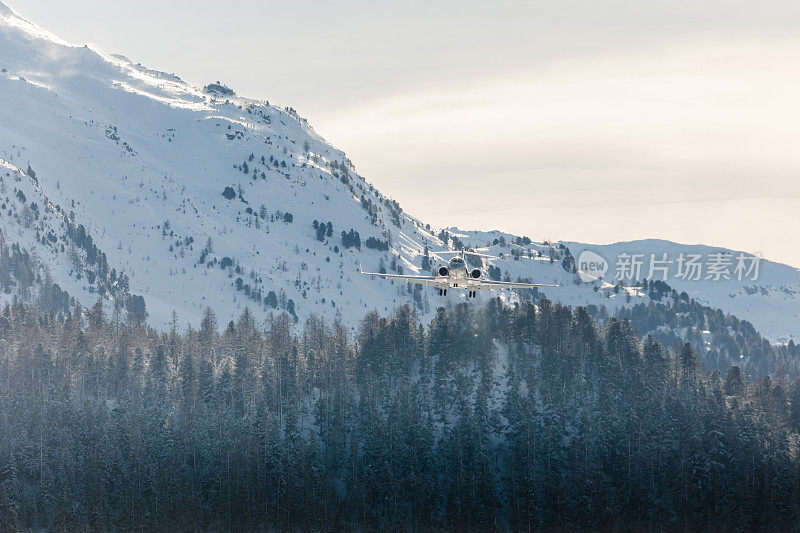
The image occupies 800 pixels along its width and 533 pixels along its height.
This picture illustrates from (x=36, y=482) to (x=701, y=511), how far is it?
131 metres

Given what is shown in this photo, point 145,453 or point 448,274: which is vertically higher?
point 448,274

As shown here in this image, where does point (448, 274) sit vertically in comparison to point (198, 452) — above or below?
above

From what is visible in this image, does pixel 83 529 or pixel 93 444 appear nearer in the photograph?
pixel 83 529

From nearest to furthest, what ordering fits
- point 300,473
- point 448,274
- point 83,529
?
point 448,274
point 83,529
point 300,473

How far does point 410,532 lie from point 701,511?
5922cm

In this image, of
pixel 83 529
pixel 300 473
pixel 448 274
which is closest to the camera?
pixel 448 274

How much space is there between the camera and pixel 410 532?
191 m

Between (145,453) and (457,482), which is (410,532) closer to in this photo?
(457,482)

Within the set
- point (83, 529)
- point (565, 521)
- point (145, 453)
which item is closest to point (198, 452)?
point (145, 453)

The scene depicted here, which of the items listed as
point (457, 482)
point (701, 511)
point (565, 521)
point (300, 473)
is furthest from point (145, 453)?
point (701, 511)

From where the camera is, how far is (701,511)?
199125 mm

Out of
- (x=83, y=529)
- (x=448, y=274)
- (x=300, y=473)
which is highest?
(x=448, y=274)

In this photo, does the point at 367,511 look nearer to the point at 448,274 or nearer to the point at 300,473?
the point at 300,473

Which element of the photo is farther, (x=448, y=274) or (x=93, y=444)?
(x=93, y=444)
